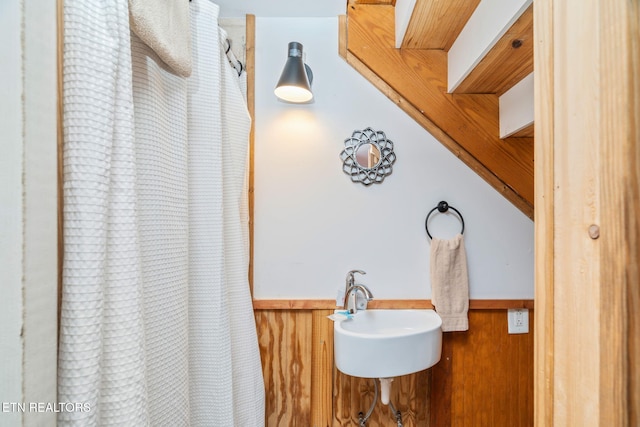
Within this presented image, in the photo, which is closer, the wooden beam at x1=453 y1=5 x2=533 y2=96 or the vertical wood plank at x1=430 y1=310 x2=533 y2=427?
the wooden beam at x1=453 y1=5 x2=533 y2=96

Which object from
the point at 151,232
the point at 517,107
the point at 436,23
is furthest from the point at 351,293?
the point at 436,23

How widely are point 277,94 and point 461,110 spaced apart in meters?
0.92

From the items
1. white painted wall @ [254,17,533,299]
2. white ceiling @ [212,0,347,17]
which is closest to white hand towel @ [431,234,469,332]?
white painted wall @ [254,17,533,299]

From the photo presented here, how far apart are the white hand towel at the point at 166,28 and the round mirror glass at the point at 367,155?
861mm

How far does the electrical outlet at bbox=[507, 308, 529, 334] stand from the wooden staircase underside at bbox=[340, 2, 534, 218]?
1.95 ft

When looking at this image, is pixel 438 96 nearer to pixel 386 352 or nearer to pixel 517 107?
pixel 517 107

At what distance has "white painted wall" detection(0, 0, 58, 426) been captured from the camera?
349 mm

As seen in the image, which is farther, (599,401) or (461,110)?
(461,110)

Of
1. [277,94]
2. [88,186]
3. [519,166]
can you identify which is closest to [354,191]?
[277,94]

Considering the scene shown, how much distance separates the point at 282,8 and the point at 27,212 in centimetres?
144

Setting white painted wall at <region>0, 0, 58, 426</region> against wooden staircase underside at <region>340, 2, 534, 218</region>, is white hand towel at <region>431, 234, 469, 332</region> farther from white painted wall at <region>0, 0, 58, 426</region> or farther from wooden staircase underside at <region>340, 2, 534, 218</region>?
white painted wall at <region>0, 0, 58, 426</region>

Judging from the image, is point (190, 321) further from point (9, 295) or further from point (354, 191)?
point (354, 191)

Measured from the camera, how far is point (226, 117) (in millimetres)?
1094

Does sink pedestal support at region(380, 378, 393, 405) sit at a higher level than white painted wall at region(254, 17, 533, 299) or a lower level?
lower
